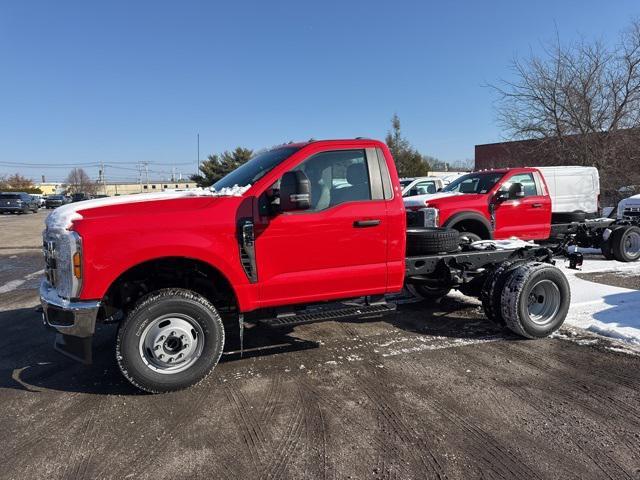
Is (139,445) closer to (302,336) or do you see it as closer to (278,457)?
(278,457)

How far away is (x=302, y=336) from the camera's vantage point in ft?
18.7

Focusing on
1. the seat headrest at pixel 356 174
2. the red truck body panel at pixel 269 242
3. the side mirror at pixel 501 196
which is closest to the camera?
the red truck body panel at pixel 269 242

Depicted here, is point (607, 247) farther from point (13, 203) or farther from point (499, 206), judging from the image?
point (13, 203)

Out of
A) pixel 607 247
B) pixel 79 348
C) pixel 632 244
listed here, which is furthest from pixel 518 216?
pixel 79 348

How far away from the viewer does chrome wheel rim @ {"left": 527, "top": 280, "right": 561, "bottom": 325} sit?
18.1 ft

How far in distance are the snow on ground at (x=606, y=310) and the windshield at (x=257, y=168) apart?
164 inches

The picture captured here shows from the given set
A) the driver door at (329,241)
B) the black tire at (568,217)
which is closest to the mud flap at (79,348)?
the driver door at (329,241)

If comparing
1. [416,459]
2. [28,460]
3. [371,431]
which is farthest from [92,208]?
[416,459]

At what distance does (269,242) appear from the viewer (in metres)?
4.30

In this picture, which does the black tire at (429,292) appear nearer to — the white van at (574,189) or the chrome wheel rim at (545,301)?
the chrome wheel rim at (545,301)

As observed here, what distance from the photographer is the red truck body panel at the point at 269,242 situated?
3.86m

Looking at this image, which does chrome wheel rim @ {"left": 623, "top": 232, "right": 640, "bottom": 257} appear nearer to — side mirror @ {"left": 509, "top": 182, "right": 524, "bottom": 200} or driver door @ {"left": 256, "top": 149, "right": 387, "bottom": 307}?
side mirror @ {"left": 509, "top": 182, "right": 524, "bottom": 200}

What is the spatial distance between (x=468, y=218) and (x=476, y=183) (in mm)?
1457

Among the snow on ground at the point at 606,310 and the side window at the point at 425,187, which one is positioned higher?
the side window at the point at 425,187
